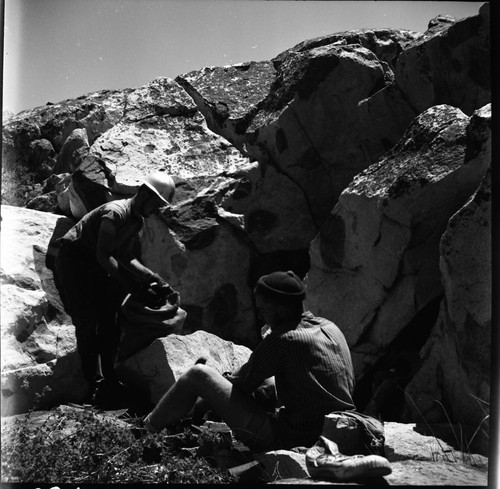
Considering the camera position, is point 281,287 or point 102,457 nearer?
point 102,457

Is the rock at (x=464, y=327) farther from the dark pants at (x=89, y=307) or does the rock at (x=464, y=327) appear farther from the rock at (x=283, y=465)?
the dark pants at (x=89, y=307)

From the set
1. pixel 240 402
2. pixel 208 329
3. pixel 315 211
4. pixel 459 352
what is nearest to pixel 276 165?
pixel 315 211

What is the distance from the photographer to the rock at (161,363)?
19.0 feet

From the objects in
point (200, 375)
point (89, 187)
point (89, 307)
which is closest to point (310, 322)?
point (200, 375)

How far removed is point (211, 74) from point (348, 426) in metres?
5.87

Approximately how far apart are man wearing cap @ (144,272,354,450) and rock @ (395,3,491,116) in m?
3.20

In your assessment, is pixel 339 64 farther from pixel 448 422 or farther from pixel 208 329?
pixel 448 422

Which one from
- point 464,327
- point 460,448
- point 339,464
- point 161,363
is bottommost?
point 161,363

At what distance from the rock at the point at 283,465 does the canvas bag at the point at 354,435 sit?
19 cm

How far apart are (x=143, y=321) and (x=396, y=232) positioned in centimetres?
197

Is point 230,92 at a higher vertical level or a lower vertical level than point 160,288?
higher

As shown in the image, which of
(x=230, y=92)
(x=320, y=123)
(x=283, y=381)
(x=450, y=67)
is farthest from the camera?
(x=230, y=92)

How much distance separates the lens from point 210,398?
452 cm

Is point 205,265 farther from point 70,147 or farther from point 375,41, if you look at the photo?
point 375,41
